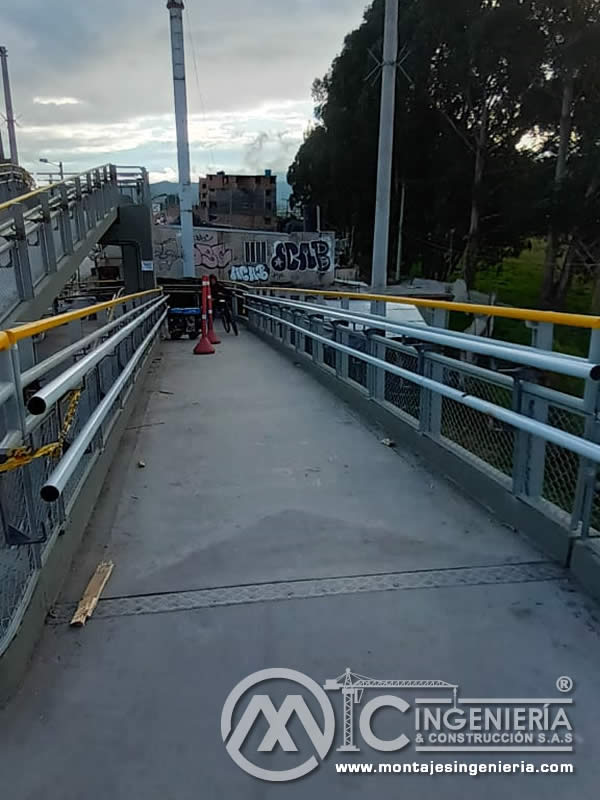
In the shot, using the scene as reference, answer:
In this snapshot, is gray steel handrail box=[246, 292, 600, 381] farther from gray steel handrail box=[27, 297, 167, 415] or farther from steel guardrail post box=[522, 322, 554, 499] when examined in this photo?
gray steel handrail box=[27, 297, 167, 415]

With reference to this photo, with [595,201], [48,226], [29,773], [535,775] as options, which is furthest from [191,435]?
[595,201]

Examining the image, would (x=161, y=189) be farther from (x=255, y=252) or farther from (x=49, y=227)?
(x=49, y=227)

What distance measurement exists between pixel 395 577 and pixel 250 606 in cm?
65

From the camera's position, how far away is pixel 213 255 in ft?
107

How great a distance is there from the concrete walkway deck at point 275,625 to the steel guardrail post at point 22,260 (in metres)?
3.62

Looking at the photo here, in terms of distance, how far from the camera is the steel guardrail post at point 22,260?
631 cm

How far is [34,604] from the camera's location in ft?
7.37

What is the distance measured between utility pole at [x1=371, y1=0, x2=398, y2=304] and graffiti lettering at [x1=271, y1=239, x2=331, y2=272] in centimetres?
1933

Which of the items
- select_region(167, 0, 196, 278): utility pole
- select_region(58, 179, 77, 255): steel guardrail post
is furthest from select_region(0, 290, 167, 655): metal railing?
select_region(167, 0, 196, 278): utility pole

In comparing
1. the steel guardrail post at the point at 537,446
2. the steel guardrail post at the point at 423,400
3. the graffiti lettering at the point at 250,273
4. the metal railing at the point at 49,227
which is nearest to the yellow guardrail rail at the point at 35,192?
the metal railing at the point at 49,227

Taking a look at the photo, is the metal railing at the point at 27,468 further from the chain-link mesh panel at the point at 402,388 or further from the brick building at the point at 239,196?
the brick building at the point at 239,196

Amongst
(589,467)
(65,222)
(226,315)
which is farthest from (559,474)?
(226,315)

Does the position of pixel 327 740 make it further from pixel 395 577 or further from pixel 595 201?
pixel 595 201

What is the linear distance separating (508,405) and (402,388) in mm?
1634
